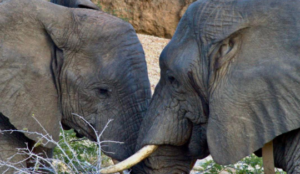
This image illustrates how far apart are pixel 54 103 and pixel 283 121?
4.74 feet

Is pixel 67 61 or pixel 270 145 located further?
pixel 67 61

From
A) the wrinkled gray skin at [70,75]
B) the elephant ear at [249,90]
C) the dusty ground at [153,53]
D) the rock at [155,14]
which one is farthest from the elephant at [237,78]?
the rock at [155,14]

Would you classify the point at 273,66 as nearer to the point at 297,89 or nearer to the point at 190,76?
the point at 297,89

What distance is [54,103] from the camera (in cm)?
379

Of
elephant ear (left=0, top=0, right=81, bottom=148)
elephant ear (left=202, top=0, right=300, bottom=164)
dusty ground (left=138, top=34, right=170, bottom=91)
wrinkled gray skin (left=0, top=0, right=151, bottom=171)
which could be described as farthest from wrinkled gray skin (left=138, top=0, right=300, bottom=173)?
dusty ground (left=138, top=34, right=170, bottom=91)

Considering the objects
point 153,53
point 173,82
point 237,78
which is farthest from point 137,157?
point 153,53

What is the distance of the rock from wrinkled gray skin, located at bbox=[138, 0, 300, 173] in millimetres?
6620

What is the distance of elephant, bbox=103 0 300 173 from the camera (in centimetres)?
291

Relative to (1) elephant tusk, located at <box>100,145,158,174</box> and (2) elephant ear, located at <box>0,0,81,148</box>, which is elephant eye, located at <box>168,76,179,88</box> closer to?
(1) elephant tusk, located at <box>100,145,158,174</box>

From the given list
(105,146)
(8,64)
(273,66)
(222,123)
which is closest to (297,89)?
(273,66)

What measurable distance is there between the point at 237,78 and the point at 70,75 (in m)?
1.17

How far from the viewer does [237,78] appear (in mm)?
3000

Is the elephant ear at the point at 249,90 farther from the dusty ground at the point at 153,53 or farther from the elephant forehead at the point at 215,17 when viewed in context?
the dusty ground at the point at 153,53

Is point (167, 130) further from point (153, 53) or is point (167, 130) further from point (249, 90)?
point (153, 53)
